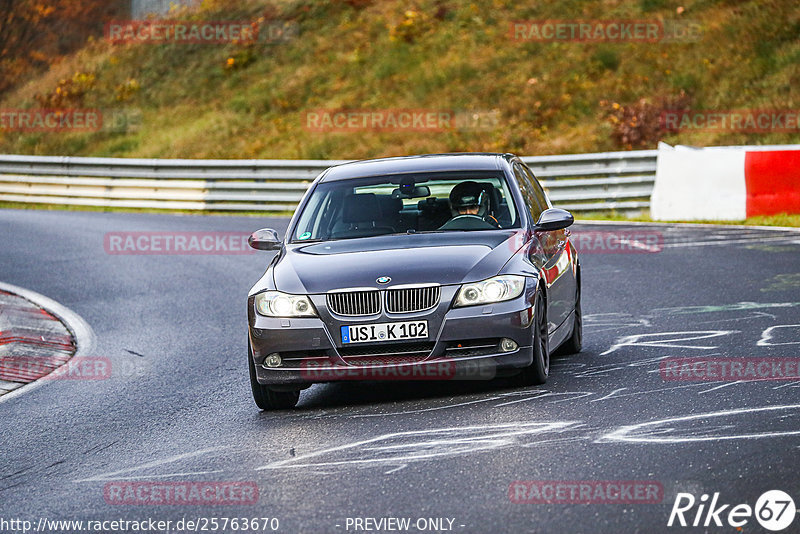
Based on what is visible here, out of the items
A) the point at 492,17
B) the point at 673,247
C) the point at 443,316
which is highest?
the point at 492,17

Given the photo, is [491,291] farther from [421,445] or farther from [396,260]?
[421,445]

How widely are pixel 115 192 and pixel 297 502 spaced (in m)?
25.4

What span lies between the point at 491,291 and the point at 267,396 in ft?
5.36

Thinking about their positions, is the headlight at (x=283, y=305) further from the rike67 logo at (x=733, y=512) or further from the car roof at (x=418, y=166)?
the rike67 logo at (x=733, y=512)

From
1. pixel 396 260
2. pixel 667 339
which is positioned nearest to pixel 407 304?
pixel 396 260

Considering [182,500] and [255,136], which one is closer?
[182,500]

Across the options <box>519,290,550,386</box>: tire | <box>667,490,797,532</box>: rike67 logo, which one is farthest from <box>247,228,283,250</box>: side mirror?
<box>667,490,797,532</box>: rike67 logo

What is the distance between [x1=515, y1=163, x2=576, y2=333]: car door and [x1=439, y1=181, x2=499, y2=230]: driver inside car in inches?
14.4

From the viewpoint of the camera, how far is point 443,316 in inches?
311

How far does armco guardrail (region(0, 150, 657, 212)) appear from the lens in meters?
23.5

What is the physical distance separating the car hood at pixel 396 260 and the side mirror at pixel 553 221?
203 millimetres

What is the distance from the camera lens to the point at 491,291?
802 cm

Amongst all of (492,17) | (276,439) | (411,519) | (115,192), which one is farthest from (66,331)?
(492,17)

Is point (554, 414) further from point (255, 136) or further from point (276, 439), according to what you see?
point (255, 136)
